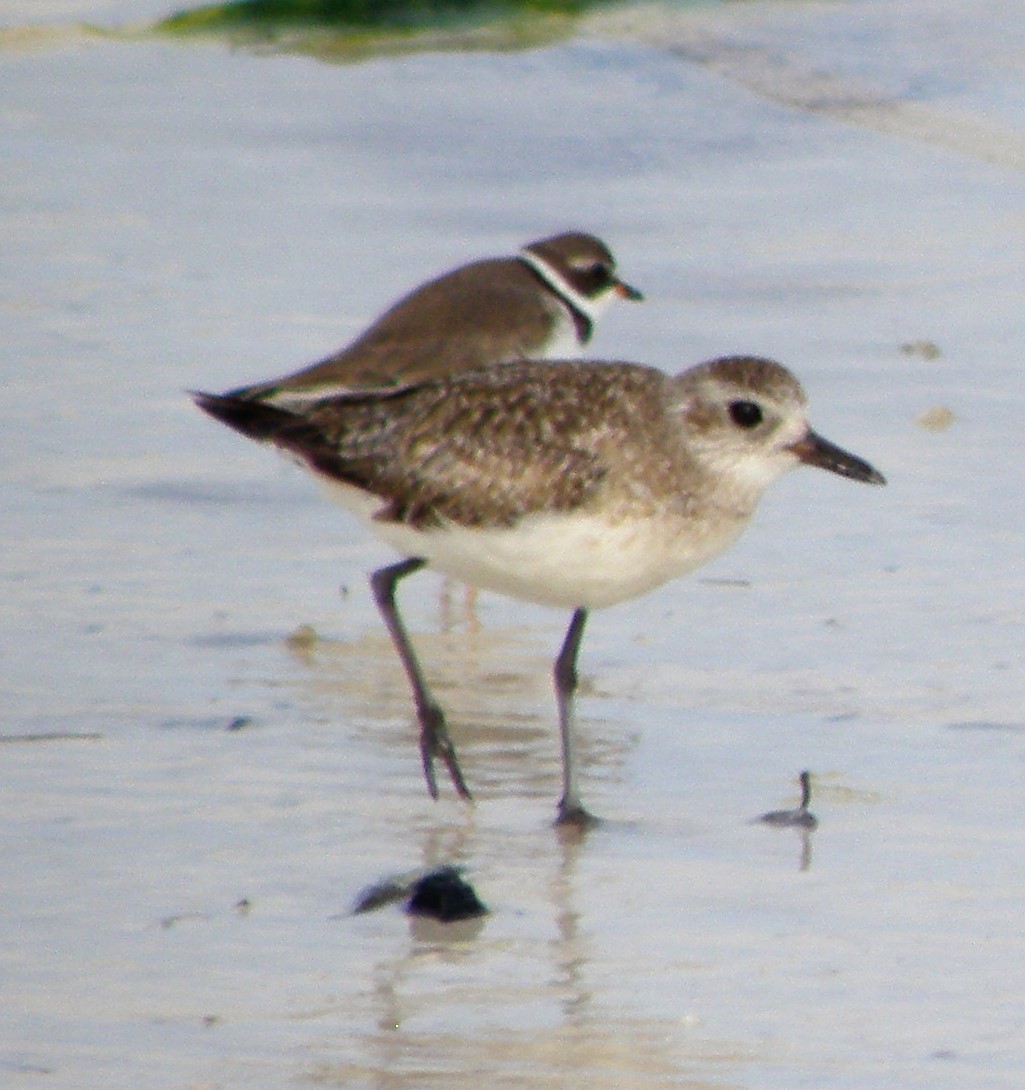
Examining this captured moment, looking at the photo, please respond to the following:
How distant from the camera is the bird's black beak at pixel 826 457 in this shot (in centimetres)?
511

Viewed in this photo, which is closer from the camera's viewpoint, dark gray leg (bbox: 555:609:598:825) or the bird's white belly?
dark gray leg (bbox: 555:609:598:825)

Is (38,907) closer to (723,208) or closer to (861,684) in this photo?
(861,684)

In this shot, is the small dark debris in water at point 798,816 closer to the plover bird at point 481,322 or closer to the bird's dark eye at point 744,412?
the bird's dark eye at point 744,412

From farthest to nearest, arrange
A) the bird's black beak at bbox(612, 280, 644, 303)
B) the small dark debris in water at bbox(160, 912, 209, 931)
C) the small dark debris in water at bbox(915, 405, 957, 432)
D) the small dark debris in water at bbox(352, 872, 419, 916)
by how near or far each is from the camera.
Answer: the bird's black beak at bbox(612, 280, 644, 303) < the small dark debris in water at bbox(915, 405, 957, 432) < the small dark debris in water at bbox(352, 872, 419, 916) < the small dark debris in water at bbox(160, 912, 209, 931)

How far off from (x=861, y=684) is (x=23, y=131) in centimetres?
641

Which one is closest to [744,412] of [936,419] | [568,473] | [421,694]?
[568,473]

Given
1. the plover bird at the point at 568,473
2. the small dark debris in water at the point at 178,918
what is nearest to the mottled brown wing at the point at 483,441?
the plover bird at the point at 568,473

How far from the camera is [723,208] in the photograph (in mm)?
10055

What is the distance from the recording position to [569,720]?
16.4 feet

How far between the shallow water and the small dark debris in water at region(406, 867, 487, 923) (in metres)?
0.05

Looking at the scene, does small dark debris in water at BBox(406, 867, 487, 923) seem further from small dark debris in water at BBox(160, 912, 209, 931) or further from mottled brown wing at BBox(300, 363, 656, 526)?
mottled brown wing at BBox(300, 363, 656, 526)

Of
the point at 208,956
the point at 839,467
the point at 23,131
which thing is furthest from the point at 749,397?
the point at 23,131

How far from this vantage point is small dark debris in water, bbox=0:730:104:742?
5.11 meters

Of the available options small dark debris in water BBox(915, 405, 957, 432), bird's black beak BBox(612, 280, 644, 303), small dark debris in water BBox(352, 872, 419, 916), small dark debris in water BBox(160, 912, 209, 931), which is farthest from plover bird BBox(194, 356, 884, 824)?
bird's black beak BBox(612, 280, 644, 303)
